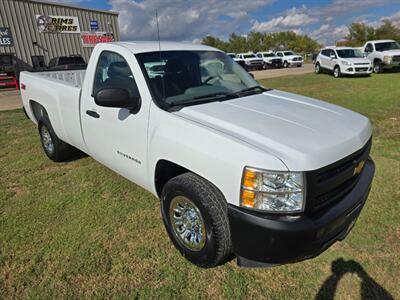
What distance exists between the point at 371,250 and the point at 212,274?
1.47 metres

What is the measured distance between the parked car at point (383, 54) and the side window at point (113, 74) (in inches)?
756

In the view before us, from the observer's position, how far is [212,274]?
244cm

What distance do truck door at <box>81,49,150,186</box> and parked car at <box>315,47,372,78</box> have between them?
54.1 ft

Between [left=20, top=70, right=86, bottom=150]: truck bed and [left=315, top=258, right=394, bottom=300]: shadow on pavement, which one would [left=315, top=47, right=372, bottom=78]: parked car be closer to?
[left=20, top=70, right=86, bottom=150]: truck bed

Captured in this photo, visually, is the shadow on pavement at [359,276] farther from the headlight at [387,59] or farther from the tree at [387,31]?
the tree at [387,31]

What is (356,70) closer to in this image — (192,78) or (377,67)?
(377,67)

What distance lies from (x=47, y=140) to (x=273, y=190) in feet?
14.0

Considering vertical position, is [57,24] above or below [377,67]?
above

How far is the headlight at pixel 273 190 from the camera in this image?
1.87m

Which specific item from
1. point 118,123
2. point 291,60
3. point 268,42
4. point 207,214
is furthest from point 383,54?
point 268,42

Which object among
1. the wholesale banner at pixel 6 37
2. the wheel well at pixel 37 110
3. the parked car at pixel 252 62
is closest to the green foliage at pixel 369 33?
the parked car at pixel 252 62

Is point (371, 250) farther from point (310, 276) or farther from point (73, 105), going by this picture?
point (73, 105)

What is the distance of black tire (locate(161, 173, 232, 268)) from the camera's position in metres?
2.17

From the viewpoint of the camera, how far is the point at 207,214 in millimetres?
2188
